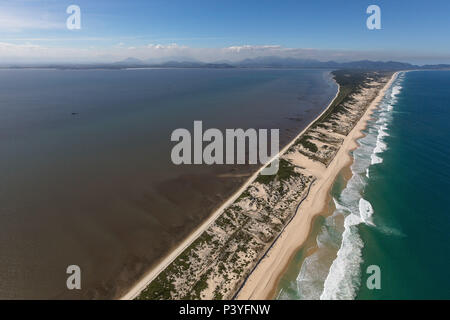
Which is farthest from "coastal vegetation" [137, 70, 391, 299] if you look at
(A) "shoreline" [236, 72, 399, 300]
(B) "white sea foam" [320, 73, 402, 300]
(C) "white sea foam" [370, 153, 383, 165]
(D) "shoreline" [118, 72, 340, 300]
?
(C) "white sea foam" [370, 153, 383, 165]

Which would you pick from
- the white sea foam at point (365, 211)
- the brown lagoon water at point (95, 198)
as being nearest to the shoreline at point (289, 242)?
the white sea foam at point (365, 211)

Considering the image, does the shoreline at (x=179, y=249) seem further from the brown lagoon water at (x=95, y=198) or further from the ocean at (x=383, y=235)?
the ocean at (x=383, y=235)

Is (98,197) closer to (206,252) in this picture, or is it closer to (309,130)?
(206,252)

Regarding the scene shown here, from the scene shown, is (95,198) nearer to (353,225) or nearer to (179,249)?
(179,249)

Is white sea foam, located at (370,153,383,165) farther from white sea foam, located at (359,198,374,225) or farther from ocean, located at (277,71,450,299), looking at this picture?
white sea foam, located at (359,198,374,225)

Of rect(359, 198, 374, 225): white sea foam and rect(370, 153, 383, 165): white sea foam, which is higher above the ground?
rect(370, 153, 383, 165): white sea foam
